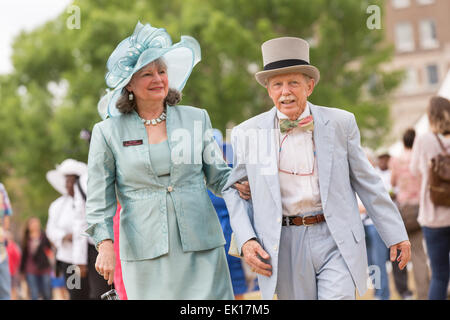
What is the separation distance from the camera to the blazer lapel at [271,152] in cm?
395

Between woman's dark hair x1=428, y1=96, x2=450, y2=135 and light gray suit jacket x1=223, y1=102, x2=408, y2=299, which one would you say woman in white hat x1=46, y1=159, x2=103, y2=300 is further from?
light gray suit jacket x1=223, y1=102, x2=408, y2=299

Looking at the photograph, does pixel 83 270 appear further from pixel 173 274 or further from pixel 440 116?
pixel 440 116

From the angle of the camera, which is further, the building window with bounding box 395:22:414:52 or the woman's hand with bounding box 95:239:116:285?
the building window with bounding box 395:22:414:52

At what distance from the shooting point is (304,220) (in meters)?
3.98

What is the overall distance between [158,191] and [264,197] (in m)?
0.64

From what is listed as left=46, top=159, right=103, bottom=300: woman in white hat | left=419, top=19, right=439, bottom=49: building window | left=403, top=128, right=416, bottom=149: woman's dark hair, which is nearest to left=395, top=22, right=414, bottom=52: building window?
left=419, top=19, right=439, bottom=49: building window

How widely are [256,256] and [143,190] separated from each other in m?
0.79

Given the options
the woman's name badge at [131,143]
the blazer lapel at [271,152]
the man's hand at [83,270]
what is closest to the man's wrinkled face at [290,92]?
the blazer lapel at [271,152]

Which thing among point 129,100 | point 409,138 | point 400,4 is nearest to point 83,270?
point 129,100

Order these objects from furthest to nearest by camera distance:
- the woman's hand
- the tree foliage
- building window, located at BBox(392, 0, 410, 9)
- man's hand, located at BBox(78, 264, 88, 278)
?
1. building window, located at BBox(392, 0, 410, 9)
2. the tree foliage
3. man's hand, located at BBox(78, 264, 88, 278)
4. the woman's hand

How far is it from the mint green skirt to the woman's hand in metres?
0.18

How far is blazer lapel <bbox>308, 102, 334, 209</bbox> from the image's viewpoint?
3938 mm

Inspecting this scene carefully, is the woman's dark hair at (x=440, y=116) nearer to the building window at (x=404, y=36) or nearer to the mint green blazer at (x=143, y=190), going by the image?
the mint green blazer at (x=143, y=190)
